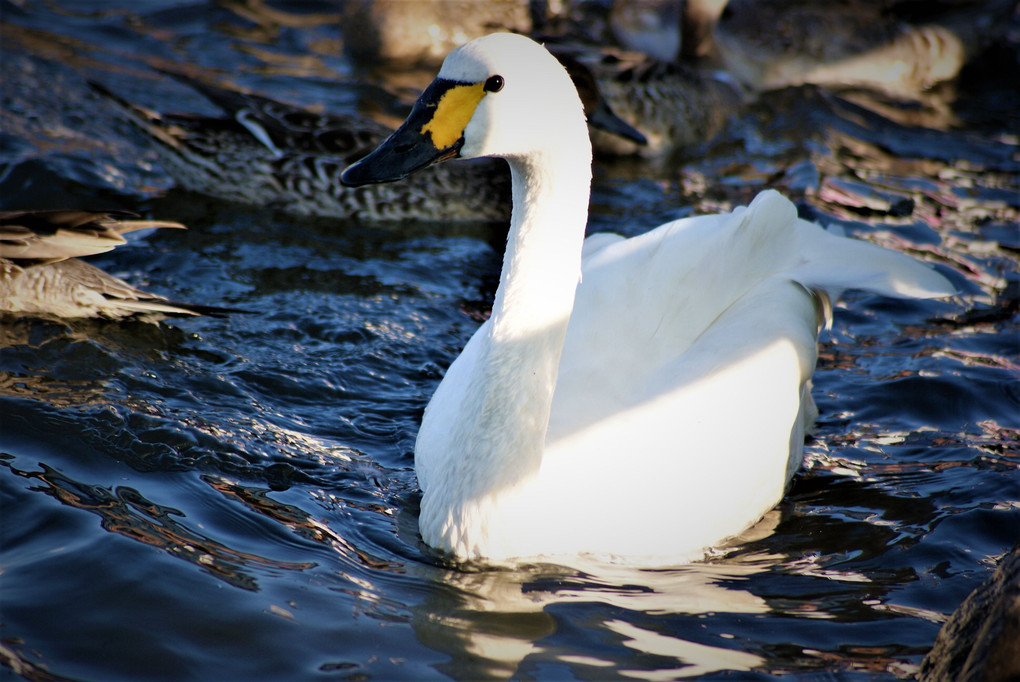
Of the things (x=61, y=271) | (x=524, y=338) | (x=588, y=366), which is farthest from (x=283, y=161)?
(x=524, y=338)

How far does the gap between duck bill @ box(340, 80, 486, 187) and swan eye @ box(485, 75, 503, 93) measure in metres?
0.02

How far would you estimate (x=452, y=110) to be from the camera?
312 centimetres

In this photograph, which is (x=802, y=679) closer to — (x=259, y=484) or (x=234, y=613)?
(x=234, y=613)

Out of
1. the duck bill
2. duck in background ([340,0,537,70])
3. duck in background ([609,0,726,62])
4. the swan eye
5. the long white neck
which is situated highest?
duck in background ([609,0,726,62])

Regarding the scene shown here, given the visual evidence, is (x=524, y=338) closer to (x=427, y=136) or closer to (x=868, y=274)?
(x=427, y=136)

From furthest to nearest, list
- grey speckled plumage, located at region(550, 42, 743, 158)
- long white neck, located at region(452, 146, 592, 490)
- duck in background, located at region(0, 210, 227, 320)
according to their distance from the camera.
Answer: grey speckled plumage, located at region(550, 42, 743, 158) → duck in background, located at region(0, 210, 227, 320) → long white neck, located at region(452, 146, 592, 490)

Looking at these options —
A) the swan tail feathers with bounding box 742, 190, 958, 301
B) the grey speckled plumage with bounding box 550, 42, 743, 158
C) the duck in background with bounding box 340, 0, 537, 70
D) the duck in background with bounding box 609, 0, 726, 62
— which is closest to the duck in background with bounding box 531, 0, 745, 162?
the grey speckled plumage with bounding box 550, 42, 743, 158

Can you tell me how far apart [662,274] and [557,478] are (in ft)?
3.63

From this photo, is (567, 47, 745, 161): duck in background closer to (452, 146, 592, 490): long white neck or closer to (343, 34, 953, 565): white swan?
(343, 34, 953, 565): white swan

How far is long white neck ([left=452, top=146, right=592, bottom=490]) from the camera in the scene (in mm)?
3252

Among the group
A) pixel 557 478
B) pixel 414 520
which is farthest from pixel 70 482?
pixel 557 478

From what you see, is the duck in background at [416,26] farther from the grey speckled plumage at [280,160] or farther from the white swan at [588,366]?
the white swan at [588,366]

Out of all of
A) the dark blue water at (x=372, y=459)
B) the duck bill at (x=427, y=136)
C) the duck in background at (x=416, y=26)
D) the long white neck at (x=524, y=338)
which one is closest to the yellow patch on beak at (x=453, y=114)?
the duck bill at (x=427, y=136)

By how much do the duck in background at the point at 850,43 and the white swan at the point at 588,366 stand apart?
5373 millimetres
